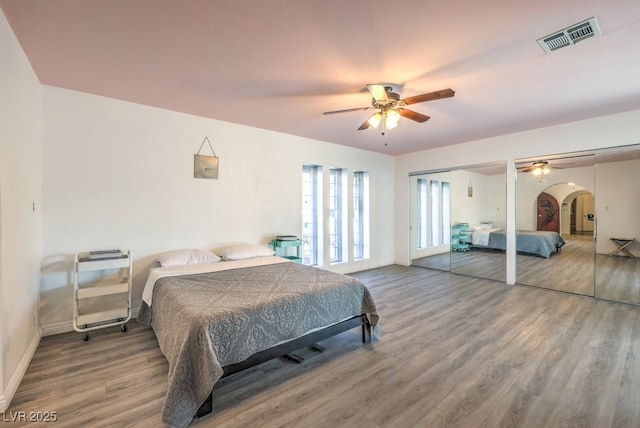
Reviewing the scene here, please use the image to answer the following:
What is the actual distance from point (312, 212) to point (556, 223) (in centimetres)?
429

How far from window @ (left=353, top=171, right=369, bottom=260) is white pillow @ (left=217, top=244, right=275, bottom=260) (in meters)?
2.54

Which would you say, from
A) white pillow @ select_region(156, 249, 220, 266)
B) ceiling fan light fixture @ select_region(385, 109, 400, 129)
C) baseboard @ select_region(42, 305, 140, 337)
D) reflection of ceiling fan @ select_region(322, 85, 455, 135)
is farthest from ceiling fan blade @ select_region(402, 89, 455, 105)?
baseboard @ select_region(42, 305, 140, 337)

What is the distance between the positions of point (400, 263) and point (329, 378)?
477 cm

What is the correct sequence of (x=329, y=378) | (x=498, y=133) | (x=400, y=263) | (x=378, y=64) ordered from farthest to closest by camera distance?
(x=400, y=263) < (x=498, y=133) < (x=378, y=64) < (x=329, y=378)

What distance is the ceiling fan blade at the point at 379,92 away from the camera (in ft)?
8.74

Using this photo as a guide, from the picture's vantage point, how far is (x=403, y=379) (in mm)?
2223

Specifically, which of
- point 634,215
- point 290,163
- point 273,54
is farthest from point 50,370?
point 634,215

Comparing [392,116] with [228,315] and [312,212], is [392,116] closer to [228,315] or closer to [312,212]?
[228,315]

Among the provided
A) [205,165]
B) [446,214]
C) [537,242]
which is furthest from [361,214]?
[205,165]

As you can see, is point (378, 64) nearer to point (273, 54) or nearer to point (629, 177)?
point (273, 54)

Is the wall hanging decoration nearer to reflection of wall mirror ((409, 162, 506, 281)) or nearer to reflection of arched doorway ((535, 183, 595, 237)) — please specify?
reflection of wall mirror ((409, 162, 506, 281))

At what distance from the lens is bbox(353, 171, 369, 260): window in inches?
240

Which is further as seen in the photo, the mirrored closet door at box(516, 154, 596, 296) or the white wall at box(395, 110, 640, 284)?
the mirrored closet door at box(516, 154, 596, 296)

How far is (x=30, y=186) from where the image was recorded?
2557 mm
